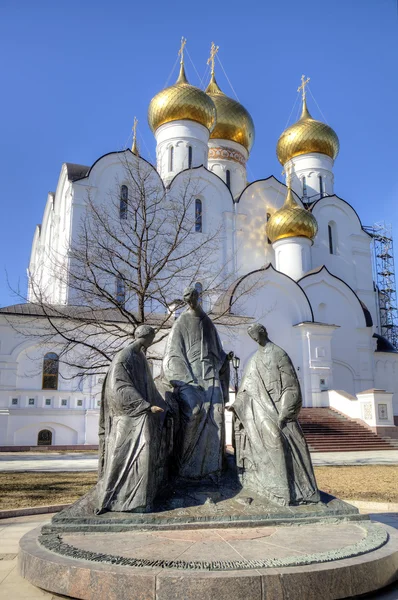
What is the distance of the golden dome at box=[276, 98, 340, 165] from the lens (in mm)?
31906

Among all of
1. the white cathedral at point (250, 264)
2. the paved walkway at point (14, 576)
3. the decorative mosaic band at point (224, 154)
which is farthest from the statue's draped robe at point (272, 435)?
the decorative mosaic band at point (224, 154)

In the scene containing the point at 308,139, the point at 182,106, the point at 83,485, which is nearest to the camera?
the point at 83,485

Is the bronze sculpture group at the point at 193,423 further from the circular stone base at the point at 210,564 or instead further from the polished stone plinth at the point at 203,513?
the circular stone base at the point at 210,564

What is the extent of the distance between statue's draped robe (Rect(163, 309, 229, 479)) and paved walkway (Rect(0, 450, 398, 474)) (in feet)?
26.3

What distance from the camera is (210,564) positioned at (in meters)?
3.57

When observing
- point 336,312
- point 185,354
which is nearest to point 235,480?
point 185,354

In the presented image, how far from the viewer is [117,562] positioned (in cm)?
363

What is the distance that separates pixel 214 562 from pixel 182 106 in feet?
87.7

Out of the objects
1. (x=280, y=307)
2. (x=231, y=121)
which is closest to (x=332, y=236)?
(x=280, y=307)

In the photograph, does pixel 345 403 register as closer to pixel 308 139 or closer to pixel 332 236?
pixel 332 236

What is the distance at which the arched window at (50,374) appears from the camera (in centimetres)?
1964

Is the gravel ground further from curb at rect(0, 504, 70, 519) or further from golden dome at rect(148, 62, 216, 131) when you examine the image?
golden dome at rect(148, 62, 216, 131)

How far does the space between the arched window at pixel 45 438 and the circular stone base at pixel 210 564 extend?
615 inches

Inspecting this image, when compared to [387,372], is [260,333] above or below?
below
